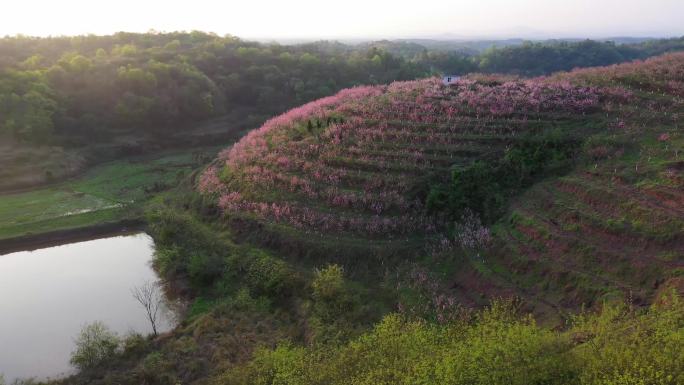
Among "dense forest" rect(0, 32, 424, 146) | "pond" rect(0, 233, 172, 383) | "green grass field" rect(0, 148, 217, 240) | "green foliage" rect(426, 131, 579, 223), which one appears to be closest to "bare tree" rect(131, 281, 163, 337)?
"pond" rect(0, 233, 172, 383)

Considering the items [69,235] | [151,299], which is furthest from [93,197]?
[151,299]

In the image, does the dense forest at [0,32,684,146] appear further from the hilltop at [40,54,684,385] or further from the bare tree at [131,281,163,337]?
the bare tree at [131,281,163,337]

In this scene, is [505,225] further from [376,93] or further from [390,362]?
[376,93]

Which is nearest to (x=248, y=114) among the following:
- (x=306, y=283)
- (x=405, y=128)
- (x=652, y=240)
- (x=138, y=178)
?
(x=138, y=178)

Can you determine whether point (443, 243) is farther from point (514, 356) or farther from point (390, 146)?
point (514, 356)

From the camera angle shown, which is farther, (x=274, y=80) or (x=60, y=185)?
(x=274, y=80)

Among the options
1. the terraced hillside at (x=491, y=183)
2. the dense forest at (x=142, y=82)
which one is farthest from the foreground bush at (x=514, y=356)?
the dense forest at (x=142, y=82)
